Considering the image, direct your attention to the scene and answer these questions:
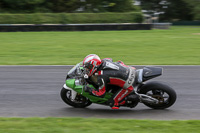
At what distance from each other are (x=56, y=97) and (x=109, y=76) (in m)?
2.27

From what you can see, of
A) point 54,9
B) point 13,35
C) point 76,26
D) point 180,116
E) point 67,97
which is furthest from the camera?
point 54,9

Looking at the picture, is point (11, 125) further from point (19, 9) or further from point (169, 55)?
point (19, 9)

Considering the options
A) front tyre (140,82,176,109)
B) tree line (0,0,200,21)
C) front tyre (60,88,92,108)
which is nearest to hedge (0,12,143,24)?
tree line (0,0,200,21)

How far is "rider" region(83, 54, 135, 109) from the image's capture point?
21.8 feet

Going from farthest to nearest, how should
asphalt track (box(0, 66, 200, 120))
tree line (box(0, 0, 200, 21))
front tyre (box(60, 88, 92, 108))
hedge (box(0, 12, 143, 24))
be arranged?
tree line (box(0, 0, 200, 21)) < hedge (box(0, 12, 143, 24)) < front tyre (box(60, 88, 92, 108)) < asphalt track (box(0, 66, 200, 120))

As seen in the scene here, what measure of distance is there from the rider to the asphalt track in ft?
1.51

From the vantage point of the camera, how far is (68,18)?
28109 mm

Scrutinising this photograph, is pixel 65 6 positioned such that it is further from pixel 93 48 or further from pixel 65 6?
pixel 93 48

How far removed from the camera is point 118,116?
268 inches

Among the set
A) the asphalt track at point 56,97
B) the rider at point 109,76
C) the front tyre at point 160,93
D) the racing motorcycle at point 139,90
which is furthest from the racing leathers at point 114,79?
the asphalt track at point 56,97

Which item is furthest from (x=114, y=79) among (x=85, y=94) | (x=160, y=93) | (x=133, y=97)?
(x=160, y=93)

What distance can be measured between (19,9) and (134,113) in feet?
86.3

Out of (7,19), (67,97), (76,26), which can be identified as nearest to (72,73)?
(67,97)

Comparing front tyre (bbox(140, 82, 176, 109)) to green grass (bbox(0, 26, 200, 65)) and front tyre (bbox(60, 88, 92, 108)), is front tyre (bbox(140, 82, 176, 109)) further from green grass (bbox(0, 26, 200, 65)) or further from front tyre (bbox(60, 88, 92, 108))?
green grass (bbox(0, 26, 200, 65))
